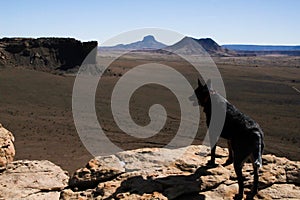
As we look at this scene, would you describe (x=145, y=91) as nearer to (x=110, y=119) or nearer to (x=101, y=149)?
(x=110, y=119)

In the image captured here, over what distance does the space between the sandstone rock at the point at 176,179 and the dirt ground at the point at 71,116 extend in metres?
12.7

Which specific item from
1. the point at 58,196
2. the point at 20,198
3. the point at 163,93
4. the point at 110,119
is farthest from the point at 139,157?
the point at 163,93

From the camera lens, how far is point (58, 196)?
800cm

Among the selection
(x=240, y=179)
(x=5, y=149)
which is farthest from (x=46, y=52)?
(x=240, y=179)

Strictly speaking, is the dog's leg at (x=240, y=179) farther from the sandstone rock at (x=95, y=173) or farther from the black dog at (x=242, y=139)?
the sandstone rock at (x=95, y=173)

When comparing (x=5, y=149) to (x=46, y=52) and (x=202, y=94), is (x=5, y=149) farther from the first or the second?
(x=46, y=52)

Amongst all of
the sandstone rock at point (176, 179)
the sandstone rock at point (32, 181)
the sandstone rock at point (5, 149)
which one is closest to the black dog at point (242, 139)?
the sandstone rock at point (176, 179)

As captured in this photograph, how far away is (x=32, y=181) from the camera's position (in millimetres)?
8406

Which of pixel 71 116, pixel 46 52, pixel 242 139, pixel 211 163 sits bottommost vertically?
pixel 71 116

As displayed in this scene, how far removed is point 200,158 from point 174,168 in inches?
33.7

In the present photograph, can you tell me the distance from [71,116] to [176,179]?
101 ft

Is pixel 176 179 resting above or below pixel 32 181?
above

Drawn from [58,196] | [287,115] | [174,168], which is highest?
[174,168]

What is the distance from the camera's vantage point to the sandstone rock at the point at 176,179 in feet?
23.0
